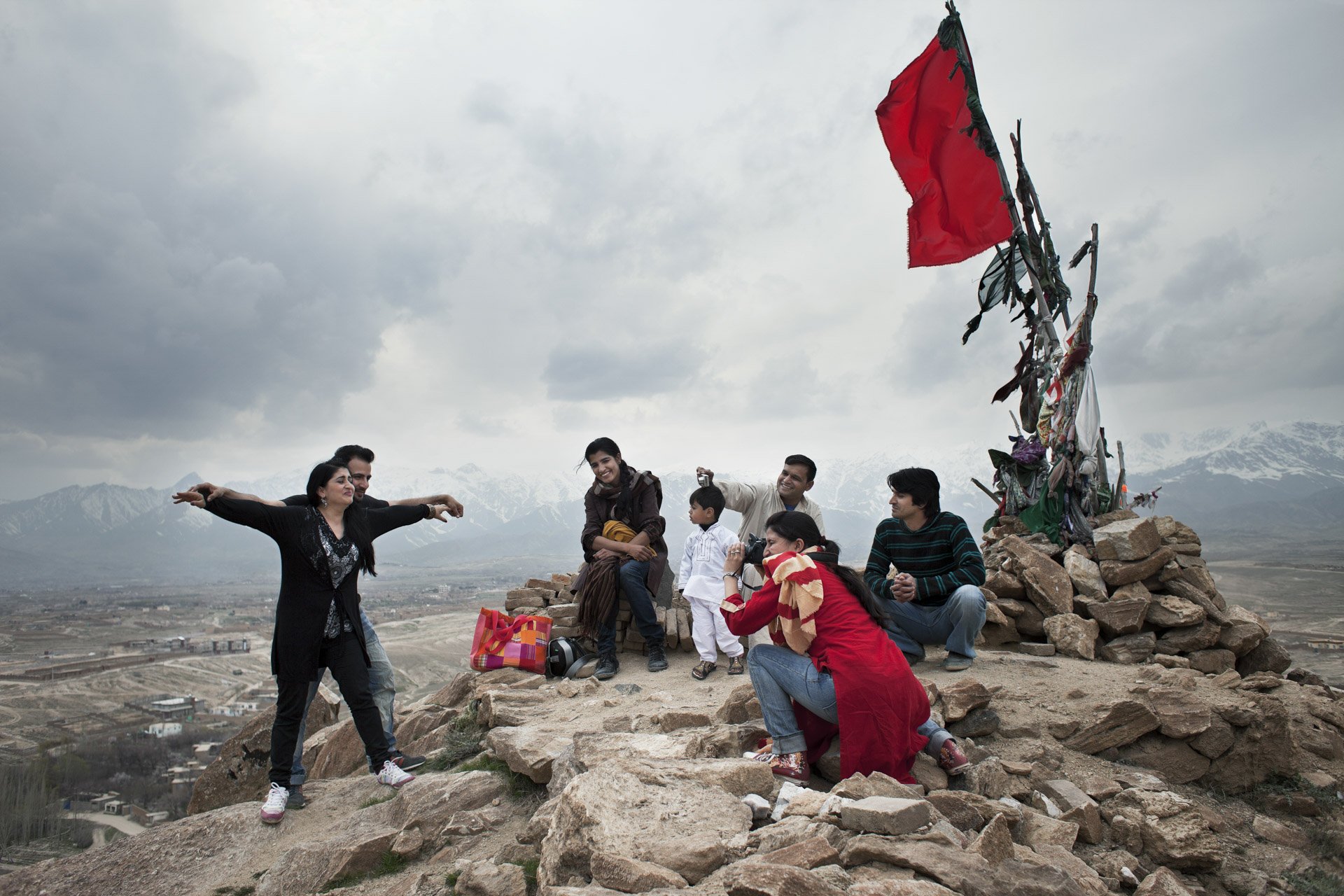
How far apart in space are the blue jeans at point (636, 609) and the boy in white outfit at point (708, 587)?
547mm

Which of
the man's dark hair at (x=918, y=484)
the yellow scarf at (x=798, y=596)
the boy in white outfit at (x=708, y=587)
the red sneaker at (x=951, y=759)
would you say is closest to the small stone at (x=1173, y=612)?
the man's dark hair at (x=918, y=484)

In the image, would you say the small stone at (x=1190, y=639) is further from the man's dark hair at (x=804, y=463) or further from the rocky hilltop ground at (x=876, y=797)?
the man's dark hair at (x=804, y=463)

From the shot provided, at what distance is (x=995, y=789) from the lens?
11.2 feet

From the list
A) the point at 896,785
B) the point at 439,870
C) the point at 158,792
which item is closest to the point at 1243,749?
the point at 896,785

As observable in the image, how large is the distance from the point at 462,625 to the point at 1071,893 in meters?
50.2

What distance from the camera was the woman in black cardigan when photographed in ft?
13.5

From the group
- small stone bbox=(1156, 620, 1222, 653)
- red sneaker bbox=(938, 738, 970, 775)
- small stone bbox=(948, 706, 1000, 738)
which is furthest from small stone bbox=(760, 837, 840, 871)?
small stone bbox=(1156, 620, 1222, 653)

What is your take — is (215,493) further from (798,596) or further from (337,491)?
(798,596)

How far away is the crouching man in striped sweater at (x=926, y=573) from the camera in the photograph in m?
5.28

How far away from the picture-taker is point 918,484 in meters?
5.28

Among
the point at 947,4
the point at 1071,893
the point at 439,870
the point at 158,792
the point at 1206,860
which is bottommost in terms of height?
the point at 158,792

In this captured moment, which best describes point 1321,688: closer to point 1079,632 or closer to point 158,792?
point 1079,632

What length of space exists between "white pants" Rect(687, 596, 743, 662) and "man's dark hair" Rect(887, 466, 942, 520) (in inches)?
99.9

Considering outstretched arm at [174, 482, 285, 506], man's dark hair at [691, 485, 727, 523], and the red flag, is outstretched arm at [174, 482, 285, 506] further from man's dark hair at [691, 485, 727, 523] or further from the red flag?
the red flag
